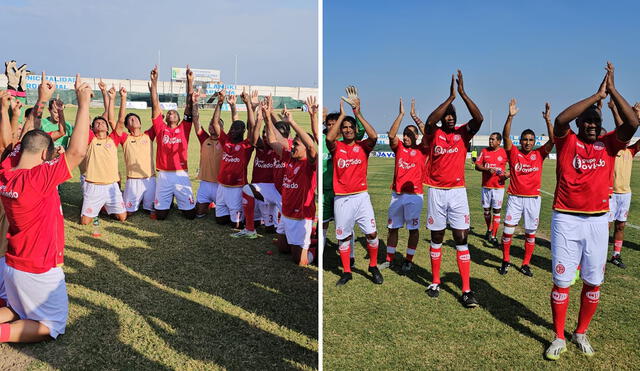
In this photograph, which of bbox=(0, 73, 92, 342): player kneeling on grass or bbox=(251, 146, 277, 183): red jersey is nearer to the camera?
bbox=(0, 73, 92, 342): player kneeling on grass

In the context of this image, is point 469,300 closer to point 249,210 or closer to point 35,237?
point 249,210

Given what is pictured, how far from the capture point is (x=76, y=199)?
1102 cm

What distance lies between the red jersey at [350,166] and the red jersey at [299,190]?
52 centimetres

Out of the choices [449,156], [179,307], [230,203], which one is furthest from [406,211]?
[179,307]

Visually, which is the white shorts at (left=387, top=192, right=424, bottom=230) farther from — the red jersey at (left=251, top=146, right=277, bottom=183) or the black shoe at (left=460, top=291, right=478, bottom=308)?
the red jersey at (left=251, top=146, right=277, bottom=183)

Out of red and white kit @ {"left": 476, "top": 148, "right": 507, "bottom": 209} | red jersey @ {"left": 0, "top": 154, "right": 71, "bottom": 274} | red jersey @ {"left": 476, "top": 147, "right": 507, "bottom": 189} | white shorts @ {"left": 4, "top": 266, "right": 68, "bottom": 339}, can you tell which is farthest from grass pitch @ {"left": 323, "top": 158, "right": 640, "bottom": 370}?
red jersey @ {"left": 0, "top": 154, "right": 71, "bottom": 274}

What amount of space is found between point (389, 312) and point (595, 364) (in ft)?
7.15

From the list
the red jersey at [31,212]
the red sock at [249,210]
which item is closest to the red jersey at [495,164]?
the red sock at [249,210]

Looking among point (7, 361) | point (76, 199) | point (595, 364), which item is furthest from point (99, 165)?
point (595, 364)

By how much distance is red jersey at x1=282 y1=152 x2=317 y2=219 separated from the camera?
7047mm

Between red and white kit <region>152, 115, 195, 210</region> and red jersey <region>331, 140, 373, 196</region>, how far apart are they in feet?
13.8

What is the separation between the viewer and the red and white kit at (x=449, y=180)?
20.1 ft

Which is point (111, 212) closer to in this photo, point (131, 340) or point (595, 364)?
point (131, 340)

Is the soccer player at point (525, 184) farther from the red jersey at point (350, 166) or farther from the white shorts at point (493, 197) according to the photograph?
the red jersey at point (350, 166)
